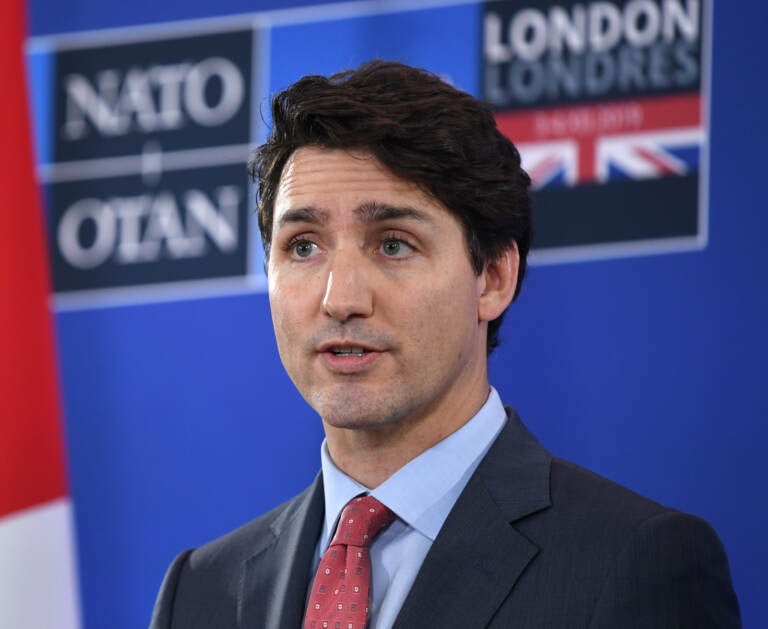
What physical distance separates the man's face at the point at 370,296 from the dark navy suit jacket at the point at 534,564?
0.47 feet

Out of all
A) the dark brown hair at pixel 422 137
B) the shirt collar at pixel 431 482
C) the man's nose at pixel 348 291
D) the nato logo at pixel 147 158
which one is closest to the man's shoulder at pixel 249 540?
the shirt collar at pixel 431 482

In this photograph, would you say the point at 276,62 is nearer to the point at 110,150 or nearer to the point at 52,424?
the point at 110,150

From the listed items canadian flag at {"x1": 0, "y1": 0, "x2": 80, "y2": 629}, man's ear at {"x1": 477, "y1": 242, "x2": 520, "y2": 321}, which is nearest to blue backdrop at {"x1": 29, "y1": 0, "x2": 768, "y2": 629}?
canadian flag at {"x1": 0, "y1": 0, "x2": 80, "y2": 629}

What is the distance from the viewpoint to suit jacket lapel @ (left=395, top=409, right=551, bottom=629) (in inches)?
66.4

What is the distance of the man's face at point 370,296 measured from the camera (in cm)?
176

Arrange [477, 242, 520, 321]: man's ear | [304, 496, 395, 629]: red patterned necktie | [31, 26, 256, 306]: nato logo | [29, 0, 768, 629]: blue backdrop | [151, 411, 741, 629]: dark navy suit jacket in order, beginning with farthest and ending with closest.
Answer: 1. [31, 26, 256, 306]: nato logo
2. [29, 0, 768, 629]: blue backdrop
3. [477, 242, 520, 321]: man's ear
4. [304, 496, 395, 629]: red patterned necktie
5. [151, 411, 741, 629]: dark navy suit jacket

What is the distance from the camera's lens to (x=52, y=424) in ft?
9.91

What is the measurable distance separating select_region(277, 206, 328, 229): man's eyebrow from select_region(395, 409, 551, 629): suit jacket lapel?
0.38 m

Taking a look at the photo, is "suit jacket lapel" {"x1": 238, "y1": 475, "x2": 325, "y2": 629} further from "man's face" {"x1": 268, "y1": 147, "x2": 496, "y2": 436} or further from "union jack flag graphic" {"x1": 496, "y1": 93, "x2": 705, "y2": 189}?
"union jack flag graphic" {"x1": 496, "y1": 93, "x2": 705, "y2": 189}

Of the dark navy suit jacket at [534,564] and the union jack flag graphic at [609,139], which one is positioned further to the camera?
the union jack flag graphic at [609,139]

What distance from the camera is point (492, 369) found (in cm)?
267

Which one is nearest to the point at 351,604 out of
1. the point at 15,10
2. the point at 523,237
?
the point at 523,237

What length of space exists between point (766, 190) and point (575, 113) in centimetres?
40

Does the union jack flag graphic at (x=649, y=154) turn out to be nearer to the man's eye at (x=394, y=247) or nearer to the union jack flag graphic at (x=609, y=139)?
the union jack flag graphic at (x=609, y=139)
